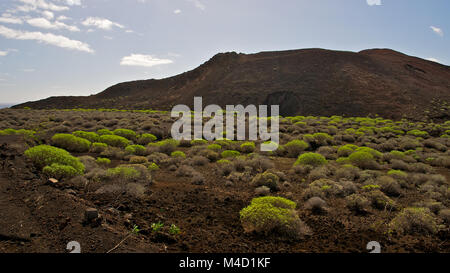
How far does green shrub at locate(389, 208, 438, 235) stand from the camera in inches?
235

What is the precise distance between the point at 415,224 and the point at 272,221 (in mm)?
3387

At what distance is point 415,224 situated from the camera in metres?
6.12

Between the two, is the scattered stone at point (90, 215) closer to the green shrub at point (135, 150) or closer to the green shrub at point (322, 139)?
the green shrub at point (135, 150)

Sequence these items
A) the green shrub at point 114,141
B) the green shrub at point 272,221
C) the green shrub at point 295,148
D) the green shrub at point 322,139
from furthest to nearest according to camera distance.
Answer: the green shrub at point 322,139 < the green shrub at point 114,141 < the green shrub at point 295,148 < the green shrub at point 272,221

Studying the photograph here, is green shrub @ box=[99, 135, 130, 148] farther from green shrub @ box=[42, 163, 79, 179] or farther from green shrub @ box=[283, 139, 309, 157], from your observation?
green shrub @ box=[283, 139, 309, 157]

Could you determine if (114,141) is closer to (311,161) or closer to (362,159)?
(311,161)

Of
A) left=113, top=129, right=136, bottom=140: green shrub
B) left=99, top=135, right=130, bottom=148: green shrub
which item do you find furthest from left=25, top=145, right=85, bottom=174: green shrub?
left=113, top=129, right=136, bottom=140: green shrub

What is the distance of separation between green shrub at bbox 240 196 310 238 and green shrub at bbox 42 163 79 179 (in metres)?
5.27

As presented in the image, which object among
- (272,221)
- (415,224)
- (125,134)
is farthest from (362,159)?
(125,134)

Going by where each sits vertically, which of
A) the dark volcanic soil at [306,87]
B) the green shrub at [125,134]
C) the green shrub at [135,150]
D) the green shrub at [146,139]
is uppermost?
the dark volcanic soil at [306,87]

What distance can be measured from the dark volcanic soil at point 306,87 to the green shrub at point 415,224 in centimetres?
3547

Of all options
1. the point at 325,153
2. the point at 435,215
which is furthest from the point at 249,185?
the point at 325,153

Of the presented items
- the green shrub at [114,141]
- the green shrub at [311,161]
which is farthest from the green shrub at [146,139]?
the green shrub at [311,161]

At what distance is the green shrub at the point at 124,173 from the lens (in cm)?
834
